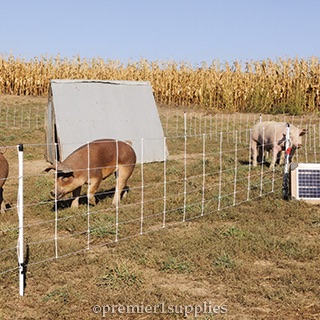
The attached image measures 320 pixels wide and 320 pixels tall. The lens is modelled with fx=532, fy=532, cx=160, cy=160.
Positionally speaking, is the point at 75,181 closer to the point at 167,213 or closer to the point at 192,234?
the point at 167,213

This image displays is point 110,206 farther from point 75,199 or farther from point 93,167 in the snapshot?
point 93,167

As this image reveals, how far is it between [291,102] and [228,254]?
21.2 m

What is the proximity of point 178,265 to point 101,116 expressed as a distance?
27.2 feet

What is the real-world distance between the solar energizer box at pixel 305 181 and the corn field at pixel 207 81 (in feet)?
55.3

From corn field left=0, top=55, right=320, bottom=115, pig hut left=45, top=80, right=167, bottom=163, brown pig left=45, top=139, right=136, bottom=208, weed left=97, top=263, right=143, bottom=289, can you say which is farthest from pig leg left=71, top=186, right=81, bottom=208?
corn field left=0, top=55, right=320, bottom=115

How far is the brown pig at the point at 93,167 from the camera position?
26.7 feet

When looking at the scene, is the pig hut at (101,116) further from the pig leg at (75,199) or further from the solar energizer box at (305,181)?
the solar energizer box at (305,181)

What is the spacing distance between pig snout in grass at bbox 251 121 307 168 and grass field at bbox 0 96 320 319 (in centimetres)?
262

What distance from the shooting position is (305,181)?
29.4ft

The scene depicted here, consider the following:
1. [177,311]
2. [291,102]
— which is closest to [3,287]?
[177,311]

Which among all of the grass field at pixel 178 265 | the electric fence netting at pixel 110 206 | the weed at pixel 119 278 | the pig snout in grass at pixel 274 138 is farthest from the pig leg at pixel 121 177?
the pig snout in grass at pixel 274 138

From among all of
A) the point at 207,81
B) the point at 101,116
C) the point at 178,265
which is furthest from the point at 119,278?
the point at 207,81

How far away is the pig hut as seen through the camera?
13.1 metres

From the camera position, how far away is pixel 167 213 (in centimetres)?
831
